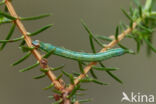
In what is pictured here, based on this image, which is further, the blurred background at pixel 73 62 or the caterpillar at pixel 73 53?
the blurred background at pixel 73 62

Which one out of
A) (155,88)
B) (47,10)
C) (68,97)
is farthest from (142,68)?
(68,97)

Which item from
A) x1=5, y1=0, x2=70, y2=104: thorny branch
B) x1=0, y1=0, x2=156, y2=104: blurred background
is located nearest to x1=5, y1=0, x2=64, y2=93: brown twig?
x1=5, y1=0, x2=70, y2=104: thorny branch

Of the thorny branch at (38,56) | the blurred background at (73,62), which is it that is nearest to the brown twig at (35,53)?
the thorny branch at (38,56)

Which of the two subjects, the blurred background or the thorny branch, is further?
the blurred background

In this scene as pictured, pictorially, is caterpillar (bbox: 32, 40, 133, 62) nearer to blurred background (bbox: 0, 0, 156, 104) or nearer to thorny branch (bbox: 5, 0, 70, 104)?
thorny branch (bbox: 5, 0, 70, 104)

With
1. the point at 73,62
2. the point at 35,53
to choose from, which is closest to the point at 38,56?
the point at 35,53

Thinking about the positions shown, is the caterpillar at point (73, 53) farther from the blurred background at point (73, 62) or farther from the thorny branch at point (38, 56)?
A: the blurred background at point (73, 62)

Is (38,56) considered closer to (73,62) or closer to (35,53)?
(35,53)

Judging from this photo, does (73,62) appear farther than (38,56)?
Yes
